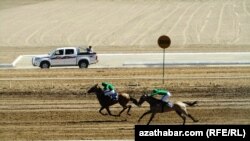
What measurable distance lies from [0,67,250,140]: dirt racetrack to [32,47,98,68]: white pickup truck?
56.6 inches

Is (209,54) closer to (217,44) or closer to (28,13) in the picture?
(217,44)

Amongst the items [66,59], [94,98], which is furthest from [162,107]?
[66,59]

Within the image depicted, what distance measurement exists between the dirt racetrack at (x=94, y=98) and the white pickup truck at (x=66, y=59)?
1.44m

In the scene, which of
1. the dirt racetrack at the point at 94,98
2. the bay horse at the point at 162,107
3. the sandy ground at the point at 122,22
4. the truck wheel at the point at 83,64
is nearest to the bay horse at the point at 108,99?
the dirt racetrack at the point at 94,98

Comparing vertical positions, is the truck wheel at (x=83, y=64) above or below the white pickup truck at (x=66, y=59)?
below

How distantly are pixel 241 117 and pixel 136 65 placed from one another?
44.9 ft

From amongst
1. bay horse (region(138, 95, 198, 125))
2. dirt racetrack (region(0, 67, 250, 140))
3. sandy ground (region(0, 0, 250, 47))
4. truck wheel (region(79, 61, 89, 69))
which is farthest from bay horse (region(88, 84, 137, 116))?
sandy ground (region(0, 0, 250, 47))

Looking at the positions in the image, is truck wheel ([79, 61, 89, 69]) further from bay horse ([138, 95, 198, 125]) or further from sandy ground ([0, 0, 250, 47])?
bay horse ([138, 95, 198, 125])

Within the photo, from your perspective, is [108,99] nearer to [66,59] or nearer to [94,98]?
[94,98]

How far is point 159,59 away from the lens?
3800 centimetres

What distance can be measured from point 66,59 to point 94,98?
10.0 m

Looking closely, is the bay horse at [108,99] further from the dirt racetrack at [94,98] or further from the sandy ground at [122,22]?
the sandy ground at [122,22]

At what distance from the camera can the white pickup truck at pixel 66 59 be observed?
3512 centimetres

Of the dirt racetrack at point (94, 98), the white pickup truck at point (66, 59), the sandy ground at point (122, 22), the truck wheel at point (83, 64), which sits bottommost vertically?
the dirt racetrack at point (94, 98)
